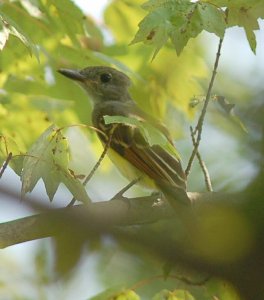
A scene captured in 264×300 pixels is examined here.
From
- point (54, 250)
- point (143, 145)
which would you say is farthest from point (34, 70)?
point (54, 250)

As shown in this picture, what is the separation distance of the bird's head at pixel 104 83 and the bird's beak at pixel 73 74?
0.05 m

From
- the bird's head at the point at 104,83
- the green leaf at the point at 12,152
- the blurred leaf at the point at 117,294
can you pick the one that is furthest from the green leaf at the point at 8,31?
the bird's head at the point at 104,83

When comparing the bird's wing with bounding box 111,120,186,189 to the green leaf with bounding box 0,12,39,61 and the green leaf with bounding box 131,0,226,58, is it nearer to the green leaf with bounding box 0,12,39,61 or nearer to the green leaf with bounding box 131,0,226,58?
the green leaf with bounding box 131,0,226,58

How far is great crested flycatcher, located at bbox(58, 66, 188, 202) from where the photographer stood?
3.57 m

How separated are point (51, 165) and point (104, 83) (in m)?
2.82

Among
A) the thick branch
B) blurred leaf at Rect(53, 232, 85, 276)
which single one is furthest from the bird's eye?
blurred leaf at Rect(53, 232, 85, 276)

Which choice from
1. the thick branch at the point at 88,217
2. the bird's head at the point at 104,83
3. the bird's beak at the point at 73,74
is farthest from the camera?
the bird's head at the point at 104,83

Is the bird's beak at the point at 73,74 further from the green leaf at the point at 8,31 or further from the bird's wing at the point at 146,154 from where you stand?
the green leaf at the point at 8,31

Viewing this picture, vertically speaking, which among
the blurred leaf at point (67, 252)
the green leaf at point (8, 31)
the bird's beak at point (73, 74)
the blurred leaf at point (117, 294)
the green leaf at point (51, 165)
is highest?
the bird's beak at point (73, 74)

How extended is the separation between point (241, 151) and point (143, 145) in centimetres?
288

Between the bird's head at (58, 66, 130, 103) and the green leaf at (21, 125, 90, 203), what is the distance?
2341 mm

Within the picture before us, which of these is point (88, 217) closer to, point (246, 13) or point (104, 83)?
point (246, 13)

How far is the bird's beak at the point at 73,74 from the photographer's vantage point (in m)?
4.43

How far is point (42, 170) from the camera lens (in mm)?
2348
